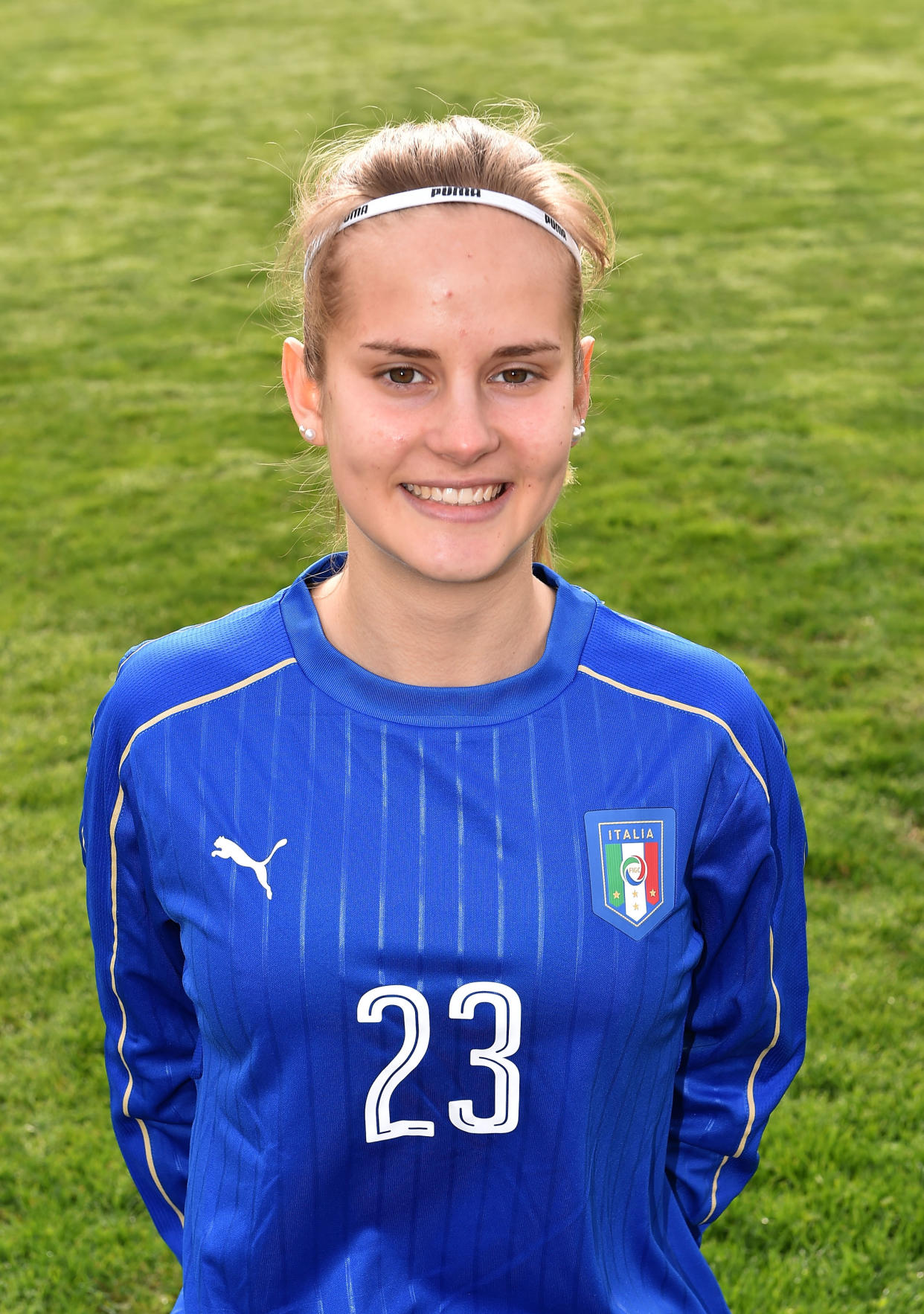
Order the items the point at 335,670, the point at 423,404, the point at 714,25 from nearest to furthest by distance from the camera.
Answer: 1. the point at 423,404
2. the point at 335,670
3. the point at 714,25

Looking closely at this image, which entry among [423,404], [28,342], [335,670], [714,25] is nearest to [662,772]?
[335,670]

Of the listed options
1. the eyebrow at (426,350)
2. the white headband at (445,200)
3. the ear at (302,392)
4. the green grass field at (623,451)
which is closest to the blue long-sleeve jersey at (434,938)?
the ear at (302,392)

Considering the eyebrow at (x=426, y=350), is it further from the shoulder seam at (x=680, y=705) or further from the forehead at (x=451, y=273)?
the shoulder seam at (x=680, y=705)

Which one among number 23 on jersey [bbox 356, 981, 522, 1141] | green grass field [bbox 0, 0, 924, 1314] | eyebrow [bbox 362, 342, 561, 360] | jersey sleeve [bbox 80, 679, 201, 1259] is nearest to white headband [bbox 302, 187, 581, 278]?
eyebrow [bbox 362, 342, 561, 360]

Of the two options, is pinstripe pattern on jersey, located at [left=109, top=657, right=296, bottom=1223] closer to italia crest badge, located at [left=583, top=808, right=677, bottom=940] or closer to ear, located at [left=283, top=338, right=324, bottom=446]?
ear, located at [left=283, top=338, right=324, bottom=446]

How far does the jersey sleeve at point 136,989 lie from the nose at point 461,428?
622 millimetres

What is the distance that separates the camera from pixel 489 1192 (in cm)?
189

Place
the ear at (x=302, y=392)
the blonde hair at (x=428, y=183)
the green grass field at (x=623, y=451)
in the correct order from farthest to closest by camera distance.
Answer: the green grass field at (x=623, y=451)
the ear at (x=302, y=392)
the blonde hair at (x=428, y=183)

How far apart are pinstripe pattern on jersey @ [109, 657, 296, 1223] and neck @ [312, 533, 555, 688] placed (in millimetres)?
126

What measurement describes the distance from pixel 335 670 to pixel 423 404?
0.41 metres

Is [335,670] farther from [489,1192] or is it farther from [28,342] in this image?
[28,342]

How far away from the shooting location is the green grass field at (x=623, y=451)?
3.88 metres

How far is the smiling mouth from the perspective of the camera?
1.85m

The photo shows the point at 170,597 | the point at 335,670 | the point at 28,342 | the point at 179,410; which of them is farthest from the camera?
the point at 28,342
